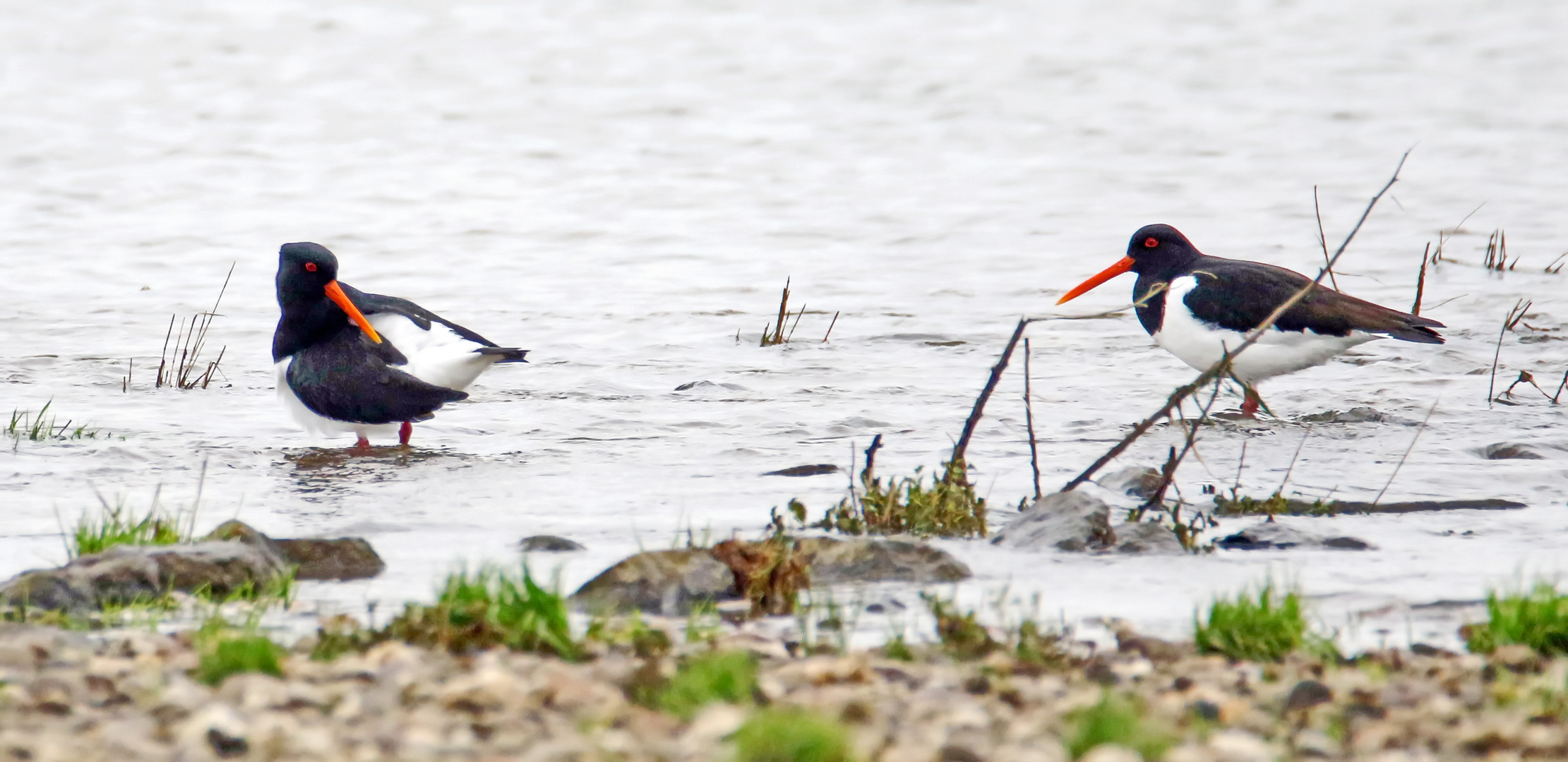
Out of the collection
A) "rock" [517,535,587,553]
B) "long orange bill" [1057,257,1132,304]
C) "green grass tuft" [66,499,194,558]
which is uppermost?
"long orange bill" [1057,257,1132,304]

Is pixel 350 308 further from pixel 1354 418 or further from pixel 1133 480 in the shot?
pixel 1354 418

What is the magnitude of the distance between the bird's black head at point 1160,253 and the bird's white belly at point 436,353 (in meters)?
4.17

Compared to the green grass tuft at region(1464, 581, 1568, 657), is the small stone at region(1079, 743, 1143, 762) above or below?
below

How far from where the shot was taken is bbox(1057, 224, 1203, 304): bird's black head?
11531mm

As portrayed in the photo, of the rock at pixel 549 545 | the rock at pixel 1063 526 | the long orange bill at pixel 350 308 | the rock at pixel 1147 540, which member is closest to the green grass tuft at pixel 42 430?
the long orange bill at pixel 350 308

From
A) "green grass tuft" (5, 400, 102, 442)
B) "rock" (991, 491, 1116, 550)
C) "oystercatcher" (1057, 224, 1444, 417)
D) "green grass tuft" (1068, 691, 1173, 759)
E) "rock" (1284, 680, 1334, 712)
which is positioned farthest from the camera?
"oystercatcher" (1057, 224, 1444, 417)

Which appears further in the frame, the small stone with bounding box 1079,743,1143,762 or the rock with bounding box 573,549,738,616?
the rock with bounding box 573,549,738,616

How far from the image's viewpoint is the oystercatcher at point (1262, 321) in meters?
10.2

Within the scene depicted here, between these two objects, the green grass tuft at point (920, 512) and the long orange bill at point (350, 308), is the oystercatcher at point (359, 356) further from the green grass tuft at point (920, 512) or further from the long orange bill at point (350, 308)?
the green grass tuft at point (920, 512)

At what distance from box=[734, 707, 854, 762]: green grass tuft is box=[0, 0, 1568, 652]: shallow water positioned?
7.44ft

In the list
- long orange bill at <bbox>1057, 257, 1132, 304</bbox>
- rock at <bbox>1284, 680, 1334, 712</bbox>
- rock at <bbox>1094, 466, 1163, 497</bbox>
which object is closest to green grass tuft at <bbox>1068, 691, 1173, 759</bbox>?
rock at <bbox>1284, 680, 1334, 712</bbox>

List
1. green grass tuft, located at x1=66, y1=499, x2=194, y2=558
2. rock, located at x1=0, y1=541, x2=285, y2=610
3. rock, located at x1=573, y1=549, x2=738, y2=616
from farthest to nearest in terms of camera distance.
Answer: green grass tuft, located at x1=66, y1=499, x2=194, y2=558 < rock, located at x1=573, y1=549, x2=738, y2=616 < rock, located at x1=0, y1=541, x2=285, y2=610

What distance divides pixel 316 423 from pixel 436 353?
763 millimetres

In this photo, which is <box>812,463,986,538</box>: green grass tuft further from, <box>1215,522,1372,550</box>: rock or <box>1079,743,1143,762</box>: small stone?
<box>1079,743,1143,762</box>: small stone
